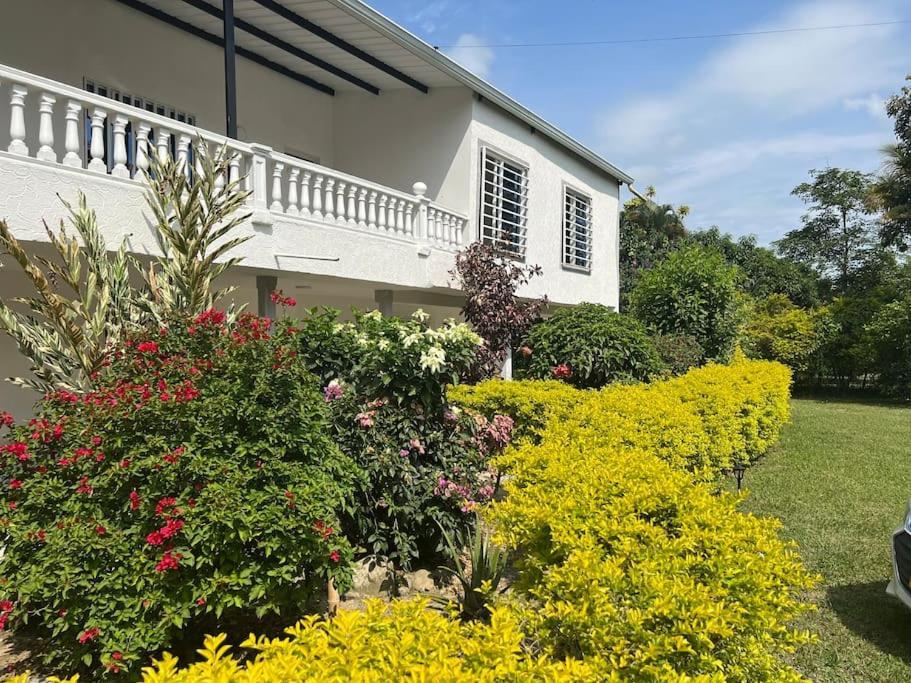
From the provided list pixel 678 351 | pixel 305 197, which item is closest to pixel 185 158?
pixel 305 197

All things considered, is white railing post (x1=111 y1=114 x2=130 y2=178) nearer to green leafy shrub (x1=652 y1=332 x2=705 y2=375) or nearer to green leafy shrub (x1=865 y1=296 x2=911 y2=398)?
green leafy shrub (x1=652 y1=332 x2=705 y2=375)

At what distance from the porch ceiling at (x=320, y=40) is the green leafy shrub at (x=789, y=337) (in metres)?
15.1

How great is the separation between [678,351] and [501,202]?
14.1ft

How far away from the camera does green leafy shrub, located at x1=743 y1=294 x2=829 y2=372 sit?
21.0m

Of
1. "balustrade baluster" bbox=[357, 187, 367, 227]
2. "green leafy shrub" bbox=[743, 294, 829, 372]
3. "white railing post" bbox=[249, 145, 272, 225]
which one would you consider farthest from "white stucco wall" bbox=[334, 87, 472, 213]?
"green leafy shrub" bbox=[743, 294, 829, 372]

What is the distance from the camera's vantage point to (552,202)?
536 inches

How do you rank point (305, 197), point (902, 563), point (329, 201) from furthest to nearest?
point (329, 201)
point (305, 197)
point (902, 563)

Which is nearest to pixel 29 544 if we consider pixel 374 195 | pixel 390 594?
pixel 390 594

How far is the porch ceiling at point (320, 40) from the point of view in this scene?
8.20 metres

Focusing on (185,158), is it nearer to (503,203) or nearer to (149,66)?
(149,66)

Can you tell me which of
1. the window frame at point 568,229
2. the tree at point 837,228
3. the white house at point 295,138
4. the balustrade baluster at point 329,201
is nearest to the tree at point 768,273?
the tree at point 837,228

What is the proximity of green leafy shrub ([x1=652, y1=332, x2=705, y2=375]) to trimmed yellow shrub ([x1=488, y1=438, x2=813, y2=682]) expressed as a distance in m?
8.37

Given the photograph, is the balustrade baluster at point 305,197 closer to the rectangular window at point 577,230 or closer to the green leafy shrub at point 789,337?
the rectangular window at point 577,230

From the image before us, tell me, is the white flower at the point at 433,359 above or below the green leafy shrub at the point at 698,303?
below
